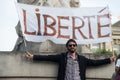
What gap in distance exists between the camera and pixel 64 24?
951cm

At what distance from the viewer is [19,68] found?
9156 mm

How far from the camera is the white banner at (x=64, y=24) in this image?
30.5 feet

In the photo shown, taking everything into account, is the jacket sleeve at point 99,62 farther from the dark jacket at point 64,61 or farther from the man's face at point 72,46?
the man's face at point 72,46

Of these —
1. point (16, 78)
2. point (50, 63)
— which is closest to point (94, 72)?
point (50, 63)

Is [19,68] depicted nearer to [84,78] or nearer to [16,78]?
[16,78]

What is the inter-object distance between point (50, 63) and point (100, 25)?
4.20 feet

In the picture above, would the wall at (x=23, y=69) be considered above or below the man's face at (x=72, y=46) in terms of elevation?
below

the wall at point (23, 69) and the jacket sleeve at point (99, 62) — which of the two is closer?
the jacket sleeve at point (99, 62)

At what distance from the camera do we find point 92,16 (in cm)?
961

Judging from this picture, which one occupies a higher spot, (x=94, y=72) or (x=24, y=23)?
(x=24, y=23)

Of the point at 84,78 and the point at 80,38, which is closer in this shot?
the point at 84,78

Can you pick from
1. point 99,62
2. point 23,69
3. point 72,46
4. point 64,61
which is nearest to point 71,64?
point 64,61

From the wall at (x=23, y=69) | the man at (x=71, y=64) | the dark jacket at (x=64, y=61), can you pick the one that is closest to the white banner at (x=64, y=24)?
the wall at (x=23, y=69)

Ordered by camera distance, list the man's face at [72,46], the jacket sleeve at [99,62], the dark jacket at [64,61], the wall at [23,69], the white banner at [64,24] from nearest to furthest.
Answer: the man's face at [72,46] → the dark jacket at [64,61] → the jacket sleeve at [99,62] → the wall at [23,69] → the white banner at [64,24]
